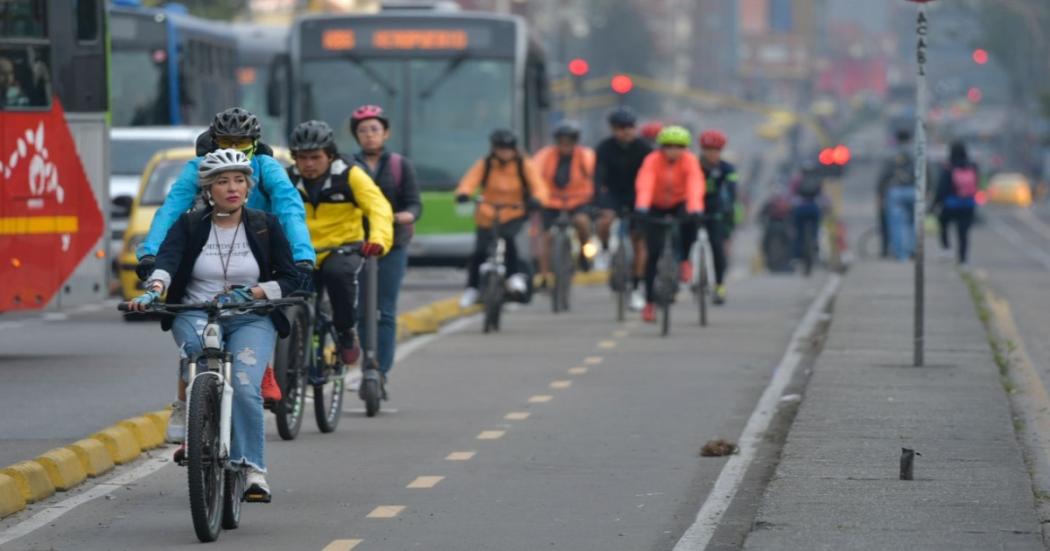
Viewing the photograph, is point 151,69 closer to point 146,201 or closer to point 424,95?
point 424,95

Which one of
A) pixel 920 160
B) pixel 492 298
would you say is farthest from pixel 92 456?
pixel 492 298

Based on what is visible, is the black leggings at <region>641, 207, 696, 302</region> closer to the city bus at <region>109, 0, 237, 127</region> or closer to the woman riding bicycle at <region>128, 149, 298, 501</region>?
the woman riding bicycle at <region>128, 149, 298, 501</region>

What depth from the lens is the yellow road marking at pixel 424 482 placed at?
10883mm

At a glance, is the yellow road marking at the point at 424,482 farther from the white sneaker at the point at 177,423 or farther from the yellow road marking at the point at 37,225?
the yellow road marking at the point at 37,225

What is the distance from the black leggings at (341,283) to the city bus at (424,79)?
15.0 metres

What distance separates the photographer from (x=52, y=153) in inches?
713

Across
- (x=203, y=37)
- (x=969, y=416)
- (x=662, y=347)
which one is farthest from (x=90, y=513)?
(x=203, y=37)

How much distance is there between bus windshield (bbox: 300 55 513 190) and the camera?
27.9 metres

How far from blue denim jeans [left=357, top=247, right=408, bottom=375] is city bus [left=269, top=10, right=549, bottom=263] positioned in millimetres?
13572

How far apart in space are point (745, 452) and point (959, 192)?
2002 centimetres

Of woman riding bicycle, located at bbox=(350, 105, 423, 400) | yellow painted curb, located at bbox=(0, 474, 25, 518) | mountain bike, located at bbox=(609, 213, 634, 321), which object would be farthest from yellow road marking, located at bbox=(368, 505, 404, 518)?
mountain bike, located at bbox=(609, 213, 634, 321)

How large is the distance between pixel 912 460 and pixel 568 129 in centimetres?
1316

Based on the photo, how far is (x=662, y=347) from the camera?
18.7 m

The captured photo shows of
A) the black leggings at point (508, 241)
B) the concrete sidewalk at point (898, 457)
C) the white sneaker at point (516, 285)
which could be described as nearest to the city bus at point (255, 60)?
the black leggings at point (508, 241)
